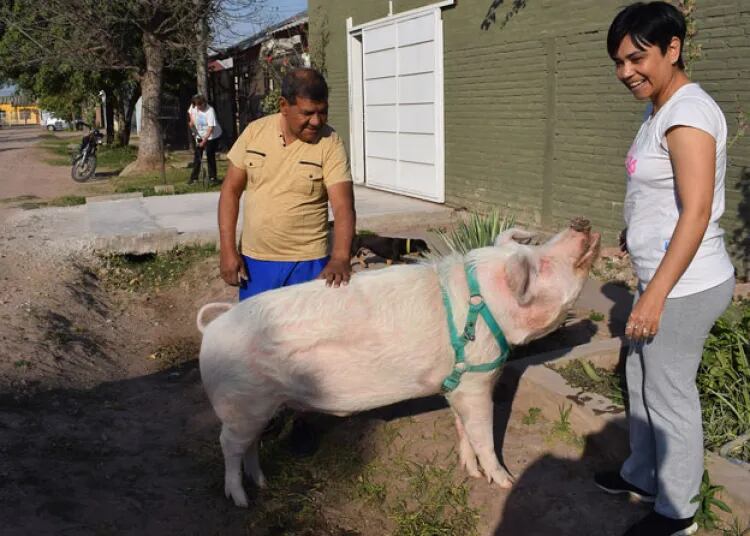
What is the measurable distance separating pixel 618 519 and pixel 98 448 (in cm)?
275

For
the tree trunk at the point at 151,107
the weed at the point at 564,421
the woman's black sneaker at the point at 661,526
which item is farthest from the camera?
the tree trunk at the point at 151,107

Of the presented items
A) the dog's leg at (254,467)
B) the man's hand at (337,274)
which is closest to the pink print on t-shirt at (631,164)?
the man's hand at (337,274)

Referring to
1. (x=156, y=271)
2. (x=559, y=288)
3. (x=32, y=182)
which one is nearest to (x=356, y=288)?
(x=559, y=288)

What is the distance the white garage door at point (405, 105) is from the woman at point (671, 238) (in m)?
7.66

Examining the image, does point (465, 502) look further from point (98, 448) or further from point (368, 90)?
point (368, 90)

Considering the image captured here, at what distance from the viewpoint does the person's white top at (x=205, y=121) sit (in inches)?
553

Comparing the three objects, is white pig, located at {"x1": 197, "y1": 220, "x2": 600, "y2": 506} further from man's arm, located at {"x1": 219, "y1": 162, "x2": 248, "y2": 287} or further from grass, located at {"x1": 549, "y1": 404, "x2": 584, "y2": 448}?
grass, located at {"x1": 549, "y1": 404, "x2": 584, "y2": 448}

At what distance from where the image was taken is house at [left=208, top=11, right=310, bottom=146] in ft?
56.7

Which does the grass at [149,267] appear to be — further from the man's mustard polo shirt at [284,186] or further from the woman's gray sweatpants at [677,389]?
the woman's gray sweatpants at [677,389]

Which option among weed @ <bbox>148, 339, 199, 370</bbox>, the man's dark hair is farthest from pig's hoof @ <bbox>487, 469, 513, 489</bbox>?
weed @ <bbox>148, 339, 199, 370</bbox>

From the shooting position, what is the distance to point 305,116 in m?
3.37

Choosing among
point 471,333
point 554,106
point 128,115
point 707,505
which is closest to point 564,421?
point 707,505

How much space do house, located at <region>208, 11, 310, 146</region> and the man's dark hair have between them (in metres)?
12.0

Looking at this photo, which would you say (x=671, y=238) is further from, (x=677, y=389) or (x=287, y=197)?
(x=287, y=197)
